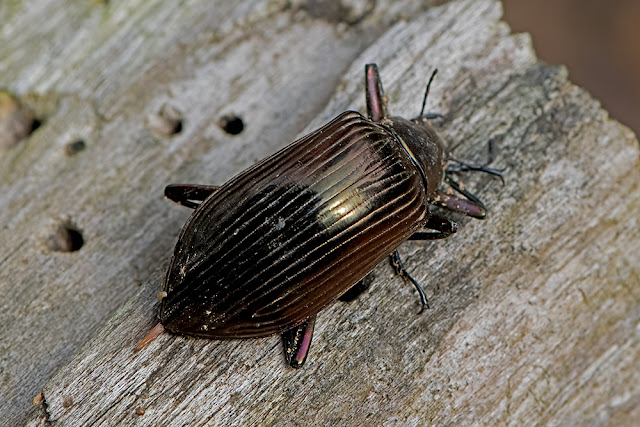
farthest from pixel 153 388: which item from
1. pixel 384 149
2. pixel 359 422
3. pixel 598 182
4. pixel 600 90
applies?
pixel 600 90

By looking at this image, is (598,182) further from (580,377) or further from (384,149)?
(384,149)

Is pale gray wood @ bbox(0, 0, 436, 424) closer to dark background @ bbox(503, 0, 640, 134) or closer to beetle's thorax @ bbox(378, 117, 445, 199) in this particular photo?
beetle's thorax @ bbox(378, 117, 445, 199)

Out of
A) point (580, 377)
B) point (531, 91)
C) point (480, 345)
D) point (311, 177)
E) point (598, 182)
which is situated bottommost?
point (580, 377)

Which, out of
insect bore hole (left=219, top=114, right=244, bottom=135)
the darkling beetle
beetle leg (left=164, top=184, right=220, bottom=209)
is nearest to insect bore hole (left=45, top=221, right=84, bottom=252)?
beetle leg (left=164, top=184, right=220, bottom=209)

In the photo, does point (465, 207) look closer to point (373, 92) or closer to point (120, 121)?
point (373, 92)

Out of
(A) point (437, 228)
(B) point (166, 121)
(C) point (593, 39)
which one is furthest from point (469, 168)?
(C) point (593, 39)
